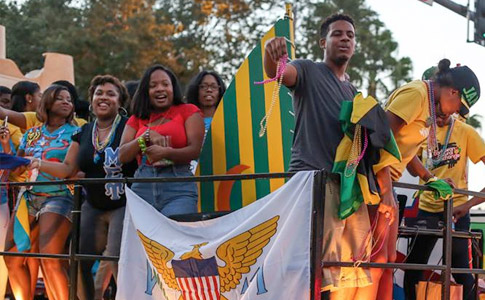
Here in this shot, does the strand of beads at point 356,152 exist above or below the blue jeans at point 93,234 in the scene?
above

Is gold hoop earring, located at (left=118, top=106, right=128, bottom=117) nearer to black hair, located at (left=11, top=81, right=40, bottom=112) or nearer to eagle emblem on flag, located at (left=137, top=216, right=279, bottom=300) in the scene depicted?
eagle emblem on flag, located at (left=137, top=216, right=279, bottom=300)

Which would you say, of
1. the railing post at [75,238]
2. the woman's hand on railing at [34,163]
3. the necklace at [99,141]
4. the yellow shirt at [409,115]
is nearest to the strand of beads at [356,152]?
the yellow shirt at [409,115]

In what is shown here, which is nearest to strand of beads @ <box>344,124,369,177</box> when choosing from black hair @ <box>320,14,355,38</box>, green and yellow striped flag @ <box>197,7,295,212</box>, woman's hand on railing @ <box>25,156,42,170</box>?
black hair @ <box>320,14,355,38</box>

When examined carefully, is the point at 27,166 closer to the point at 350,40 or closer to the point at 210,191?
the point at 210,191

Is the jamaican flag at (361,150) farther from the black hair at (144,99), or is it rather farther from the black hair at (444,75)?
the black hair at (144,99)

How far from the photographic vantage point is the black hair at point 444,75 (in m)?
5.78

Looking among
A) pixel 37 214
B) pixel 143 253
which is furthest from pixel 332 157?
pixel 37 214

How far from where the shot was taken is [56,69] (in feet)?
48.3

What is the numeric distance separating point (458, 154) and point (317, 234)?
269cm

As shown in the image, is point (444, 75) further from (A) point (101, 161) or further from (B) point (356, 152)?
(A) point (101, 161)

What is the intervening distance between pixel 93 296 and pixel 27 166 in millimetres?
1135

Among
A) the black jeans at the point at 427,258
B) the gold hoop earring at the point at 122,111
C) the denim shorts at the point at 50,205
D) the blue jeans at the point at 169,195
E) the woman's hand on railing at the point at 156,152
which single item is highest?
the gold hoop earring at the point at 122,111

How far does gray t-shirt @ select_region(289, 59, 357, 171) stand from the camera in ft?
16.8

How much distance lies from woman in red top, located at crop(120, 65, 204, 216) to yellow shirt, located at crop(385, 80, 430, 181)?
145cm
